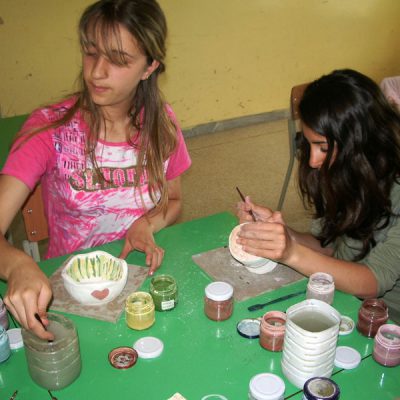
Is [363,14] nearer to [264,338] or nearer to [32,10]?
[32,10]

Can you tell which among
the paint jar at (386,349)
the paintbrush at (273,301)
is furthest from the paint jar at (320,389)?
the paintbrush at (273,301)

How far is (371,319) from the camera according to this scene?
3.27 feet

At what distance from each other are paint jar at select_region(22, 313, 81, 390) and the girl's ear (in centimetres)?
80

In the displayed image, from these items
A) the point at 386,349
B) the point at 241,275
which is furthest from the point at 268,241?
the point at 386,349

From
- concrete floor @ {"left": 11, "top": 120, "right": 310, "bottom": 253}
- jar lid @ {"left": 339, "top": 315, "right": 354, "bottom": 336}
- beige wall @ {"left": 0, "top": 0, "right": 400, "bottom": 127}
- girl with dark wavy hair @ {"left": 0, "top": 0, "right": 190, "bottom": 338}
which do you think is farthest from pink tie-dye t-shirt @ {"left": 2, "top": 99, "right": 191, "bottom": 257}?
beige wall @ {"left": 0, "top": 0, "right": 400, "bottom": 127}

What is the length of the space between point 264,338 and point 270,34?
11.8 feet

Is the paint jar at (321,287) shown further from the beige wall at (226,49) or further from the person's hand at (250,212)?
the beige wall at (226,49)

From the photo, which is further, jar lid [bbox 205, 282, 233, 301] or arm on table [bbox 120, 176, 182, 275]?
arm on table [bbox 120, 176, 182, 275]

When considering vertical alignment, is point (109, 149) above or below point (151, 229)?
above

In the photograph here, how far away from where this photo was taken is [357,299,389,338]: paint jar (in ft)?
3.28

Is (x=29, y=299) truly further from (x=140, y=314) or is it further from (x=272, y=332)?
(x=272, y=332)

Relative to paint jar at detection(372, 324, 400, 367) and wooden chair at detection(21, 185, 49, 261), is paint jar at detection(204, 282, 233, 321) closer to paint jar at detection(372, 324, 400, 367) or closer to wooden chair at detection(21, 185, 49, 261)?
paint jar at detection(372, 324, 400, 367)

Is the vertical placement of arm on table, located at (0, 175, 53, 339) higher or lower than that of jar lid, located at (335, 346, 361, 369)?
higher

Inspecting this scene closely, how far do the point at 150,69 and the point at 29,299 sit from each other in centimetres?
78
